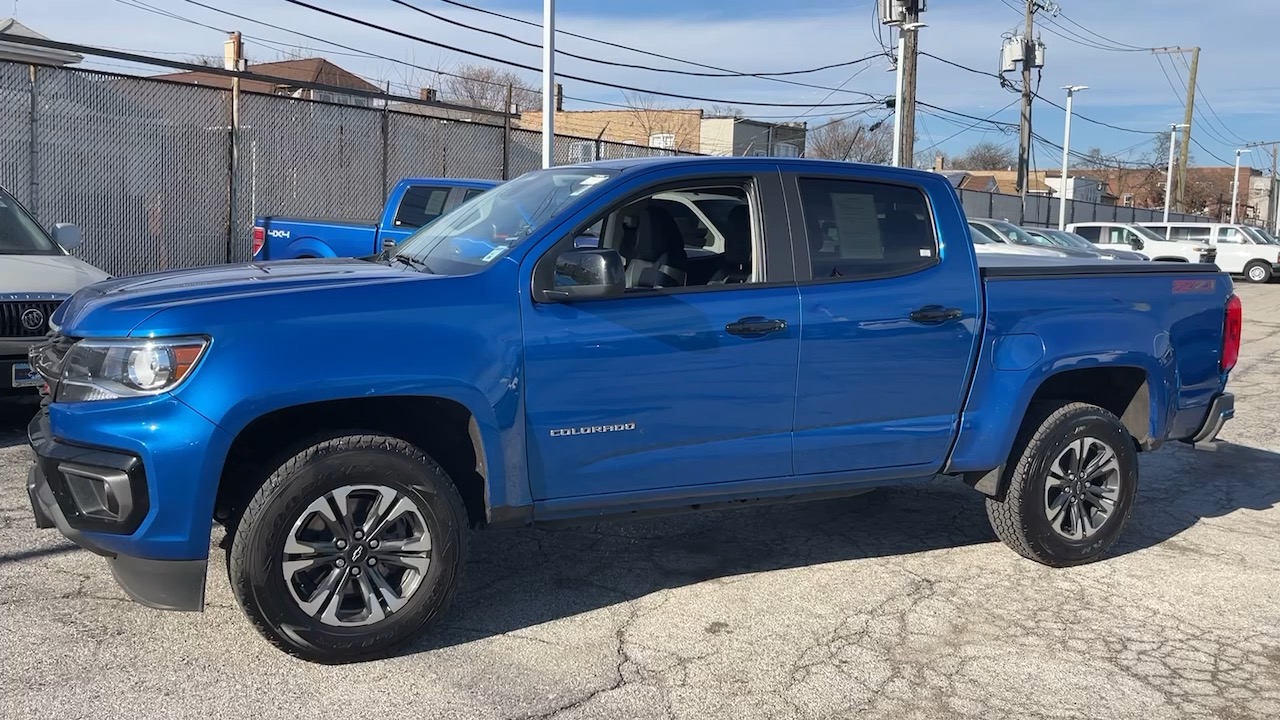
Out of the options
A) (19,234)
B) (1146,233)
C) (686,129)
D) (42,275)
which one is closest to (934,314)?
(42,275)

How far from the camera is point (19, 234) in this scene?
799cm

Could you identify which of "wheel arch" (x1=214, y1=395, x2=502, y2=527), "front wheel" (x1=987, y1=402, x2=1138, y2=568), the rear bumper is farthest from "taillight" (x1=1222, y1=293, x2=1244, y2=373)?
"wheel arch" (x1=214, y1=395, x2=502, y2=527)

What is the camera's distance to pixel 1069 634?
4648 mm

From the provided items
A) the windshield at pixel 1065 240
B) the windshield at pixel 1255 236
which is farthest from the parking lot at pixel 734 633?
the windshield at pixel 1255 236

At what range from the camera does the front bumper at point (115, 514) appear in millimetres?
3684

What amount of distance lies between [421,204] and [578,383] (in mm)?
8543

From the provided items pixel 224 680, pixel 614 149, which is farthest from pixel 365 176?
pixel 224 680

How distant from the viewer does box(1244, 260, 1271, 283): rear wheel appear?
113 ft

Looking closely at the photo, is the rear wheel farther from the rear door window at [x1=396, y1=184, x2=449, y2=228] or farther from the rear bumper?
the rear bumper

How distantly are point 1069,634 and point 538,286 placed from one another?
8.62 feet

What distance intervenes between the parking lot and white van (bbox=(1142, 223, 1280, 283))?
31112 millimetres

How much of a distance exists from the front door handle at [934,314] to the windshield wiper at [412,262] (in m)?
2.11

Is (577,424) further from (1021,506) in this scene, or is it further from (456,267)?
(1021,506)

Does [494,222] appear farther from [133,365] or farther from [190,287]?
[133,365]
